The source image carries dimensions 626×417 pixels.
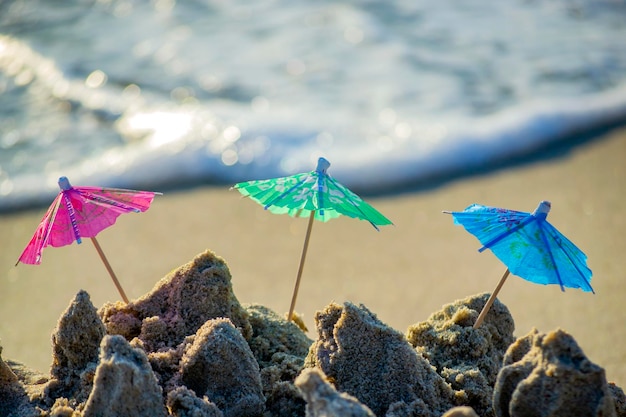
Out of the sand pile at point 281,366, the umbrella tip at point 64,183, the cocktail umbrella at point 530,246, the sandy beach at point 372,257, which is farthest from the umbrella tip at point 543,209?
the sandy beach at point 372,257

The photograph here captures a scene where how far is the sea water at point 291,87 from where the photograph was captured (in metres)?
6.20

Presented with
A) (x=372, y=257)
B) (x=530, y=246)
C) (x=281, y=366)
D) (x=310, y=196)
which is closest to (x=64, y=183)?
(x=310, y=196)

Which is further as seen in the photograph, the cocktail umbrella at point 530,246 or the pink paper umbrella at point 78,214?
the pink paper umbrella at point 78,214

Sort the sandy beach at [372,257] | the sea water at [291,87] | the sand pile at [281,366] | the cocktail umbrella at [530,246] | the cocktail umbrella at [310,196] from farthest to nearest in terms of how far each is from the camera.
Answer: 1. the sea water at [291,87]
2. the sandy beach at [372,257]
3. the cocktail umbrella at [310,196]
4. the cocktail umbrella at [530,246]
5. the sand pile at [281,366]

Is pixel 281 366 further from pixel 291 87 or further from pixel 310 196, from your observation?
pixel 291 87

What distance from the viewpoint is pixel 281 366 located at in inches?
103

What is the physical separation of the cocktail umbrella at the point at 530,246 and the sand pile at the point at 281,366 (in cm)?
18

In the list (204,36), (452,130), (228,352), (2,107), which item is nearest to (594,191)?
(452,130)

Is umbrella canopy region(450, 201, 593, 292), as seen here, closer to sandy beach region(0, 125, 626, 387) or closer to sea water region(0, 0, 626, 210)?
sandy beach region(0, 125, 626, 387)

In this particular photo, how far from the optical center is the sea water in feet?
20.4

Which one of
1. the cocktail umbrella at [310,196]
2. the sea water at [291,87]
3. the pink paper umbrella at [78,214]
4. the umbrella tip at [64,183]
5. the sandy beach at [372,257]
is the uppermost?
the sea water at [291,87]

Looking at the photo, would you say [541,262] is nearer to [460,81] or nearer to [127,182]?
[127,182]

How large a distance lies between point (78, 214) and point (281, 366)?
2.72ft

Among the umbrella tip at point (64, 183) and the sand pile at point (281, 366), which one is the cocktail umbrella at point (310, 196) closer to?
the sand pile at point (281, 366)
